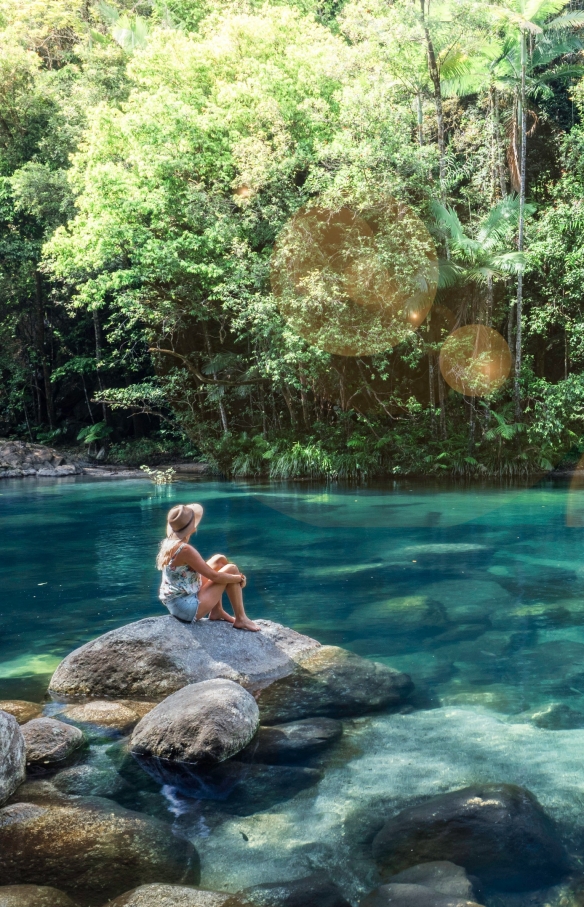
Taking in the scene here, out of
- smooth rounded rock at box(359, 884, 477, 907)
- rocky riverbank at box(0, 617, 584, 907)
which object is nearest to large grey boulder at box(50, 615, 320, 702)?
rocky riverbank at box(0, 617, 584, 907)

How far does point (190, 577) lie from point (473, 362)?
15747 millimetres

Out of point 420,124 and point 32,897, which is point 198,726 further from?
point 420,124

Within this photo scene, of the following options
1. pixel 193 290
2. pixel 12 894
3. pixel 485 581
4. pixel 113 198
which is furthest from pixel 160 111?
pixel 12 894

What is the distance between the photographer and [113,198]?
21094 millimetres

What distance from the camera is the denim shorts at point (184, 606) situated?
6.37m

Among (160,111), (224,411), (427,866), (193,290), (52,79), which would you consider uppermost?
(52,79)

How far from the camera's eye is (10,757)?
4.41 metres

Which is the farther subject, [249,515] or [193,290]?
[193,290]

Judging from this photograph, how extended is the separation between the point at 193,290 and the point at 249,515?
362 inches

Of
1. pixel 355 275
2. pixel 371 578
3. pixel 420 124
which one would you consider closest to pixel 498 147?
pixel 420 124

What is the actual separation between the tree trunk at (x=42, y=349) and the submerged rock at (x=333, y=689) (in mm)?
28047

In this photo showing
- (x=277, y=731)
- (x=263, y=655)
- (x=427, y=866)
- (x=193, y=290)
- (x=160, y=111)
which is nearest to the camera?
(x=427, y=866)

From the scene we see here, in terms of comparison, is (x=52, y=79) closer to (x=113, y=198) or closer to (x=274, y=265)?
(x=113, y=198)

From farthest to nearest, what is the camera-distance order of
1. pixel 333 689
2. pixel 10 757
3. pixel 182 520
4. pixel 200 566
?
pixel 200 566, pixel 182 520, pixel 333 689, pixel 10 757
